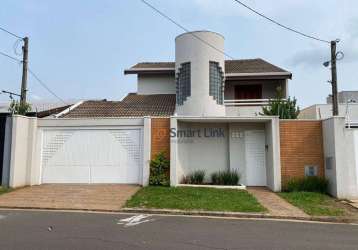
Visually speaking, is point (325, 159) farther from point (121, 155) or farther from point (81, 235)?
point (81, 235)

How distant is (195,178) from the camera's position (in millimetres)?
16766

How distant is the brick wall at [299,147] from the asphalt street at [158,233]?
546cm

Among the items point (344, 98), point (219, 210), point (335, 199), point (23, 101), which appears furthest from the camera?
point (344, 98)

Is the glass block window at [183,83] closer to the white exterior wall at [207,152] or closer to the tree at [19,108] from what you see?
the white exterior wall at [207,152]

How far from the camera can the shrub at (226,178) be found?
1655 centimetres

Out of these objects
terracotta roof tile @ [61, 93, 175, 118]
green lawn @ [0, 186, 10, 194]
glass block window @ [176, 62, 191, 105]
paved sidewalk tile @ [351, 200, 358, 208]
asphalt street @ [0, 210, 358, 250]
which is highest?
glass block window @ [176, 62, 191, 105]

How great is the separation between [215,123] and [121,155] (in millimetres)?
4440

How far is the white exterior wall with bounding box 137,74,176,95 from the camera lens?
25.5m

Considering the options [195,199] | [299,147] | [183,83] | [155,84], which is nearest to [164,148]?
[195,199]

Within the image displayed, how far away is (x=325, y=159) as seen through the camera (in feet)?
50.2

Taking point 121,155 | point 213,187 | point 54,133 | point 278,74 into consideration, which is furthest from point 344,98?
point 54,133

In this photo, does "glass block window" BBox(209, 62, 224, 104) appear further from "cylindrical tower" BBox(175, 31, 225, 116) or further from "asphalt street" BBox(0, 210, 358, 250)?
"asphalt street" BBox(0, 210, 358, 250)

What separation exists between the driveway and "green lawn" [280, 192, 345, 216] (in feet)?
18.6

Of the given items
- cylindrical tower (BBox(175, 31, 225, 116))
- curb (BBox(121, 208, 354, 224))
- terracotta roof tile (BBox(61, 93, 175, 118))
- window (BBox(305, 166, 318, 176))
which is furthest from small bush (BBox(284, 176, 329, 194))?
terracotta roof tile (BBox(61, 93, 175, 118))
